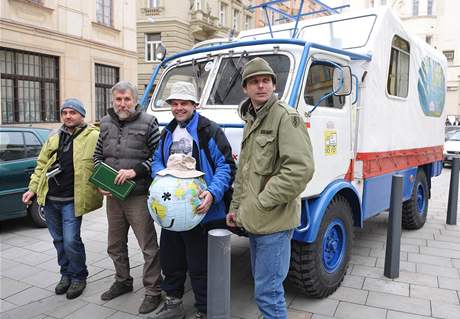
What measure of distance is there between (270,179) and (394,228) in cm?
243

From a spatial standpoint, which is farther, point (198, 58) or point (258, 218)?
point (198, 58)

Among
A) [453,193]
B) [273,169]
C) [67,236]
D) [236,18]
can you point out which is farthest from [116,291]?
[236,18]

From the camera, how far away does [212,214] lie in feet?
10.6

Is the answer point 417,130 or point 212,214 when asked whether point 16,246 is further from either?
point 417,130

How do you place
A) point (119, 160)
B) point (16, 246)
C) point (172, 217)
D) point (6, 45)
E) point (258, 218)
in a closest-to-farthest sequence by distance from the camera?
point (258, 218), point (172, 217), point (119, 160), point (16, 246), point (6, 45)

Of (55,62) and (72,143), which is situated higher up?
(55,62)

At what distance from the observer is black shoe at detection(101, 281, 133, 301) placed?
12.6ft

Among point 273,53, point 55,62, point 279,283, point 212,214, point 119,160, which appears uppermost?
point 55,62

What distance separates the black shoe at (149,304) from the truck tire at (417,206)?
4023 mm

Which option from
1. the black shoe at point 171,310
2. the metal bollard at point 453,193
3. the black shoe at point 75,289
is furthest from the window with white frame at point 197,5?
the black shoe at point 171,310

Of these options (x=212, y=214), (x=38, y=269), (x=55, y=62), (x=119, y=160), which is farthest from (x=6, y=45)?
(x=212, y=214)

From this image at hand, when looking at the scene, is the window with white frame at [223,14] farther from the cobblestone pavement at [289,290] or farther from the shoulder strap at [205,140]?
the shoulder strap at [205,140]

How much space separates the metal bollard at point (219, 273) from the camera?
245 cm

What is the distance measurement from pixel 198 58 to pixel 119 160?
1401 mm
